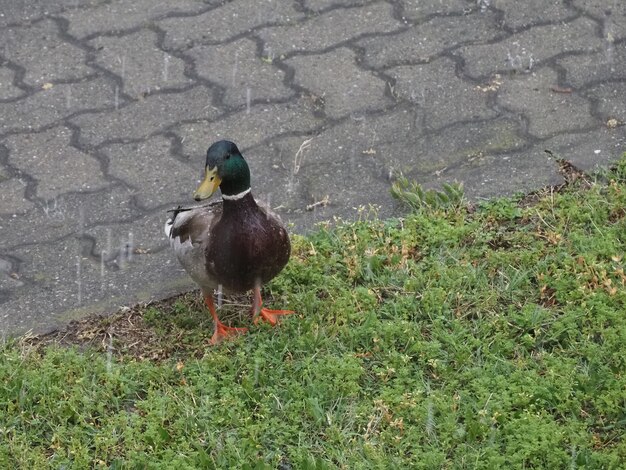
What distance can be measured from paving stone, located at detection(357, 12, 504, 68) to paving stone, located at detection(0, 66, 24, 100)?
1716 mm

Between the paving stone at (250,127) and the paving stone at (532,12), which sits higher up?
the paving stone at (532,12)

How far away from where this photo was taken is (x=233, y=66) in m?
5.76

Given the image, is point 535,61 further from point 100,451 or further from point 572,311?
point 100,451

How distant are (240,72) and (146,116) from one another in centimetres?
54

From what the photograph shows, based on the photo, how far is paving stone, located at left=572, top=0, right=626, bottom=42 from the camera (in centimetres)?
578

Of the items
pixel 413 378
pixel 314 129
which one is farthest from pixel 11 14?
pixel 413 378

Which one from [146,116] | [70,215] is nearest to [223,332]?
[70,215]

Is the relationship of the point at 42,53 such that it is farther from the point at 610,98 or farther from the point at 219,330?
the point at 610,98

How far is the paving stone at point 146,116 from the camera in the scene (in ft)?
17.7

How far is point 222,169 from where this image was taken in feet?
13.1

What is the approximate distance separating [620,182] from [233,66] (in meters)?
2.01

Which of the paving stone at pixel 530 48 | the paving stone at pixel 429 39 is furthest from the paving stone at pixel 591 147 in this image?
the paving stone at pixel 429 39

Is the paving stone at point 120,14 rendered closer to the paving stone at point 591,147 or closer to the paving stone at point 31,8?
the paving stone at point 31,8

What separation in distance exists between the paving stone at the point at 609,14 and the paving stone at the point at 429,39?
0.49m
